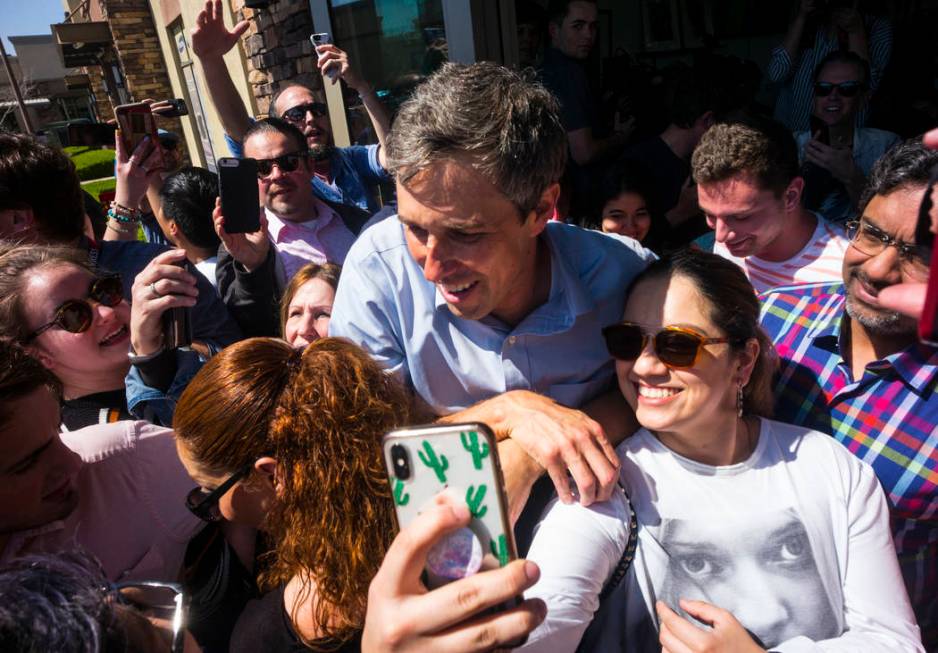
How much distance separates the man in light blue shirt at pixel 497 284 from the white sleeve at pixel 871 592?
0.54 metres

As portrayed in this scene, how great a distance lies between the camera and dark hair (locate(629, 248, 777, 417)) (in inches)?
55.9

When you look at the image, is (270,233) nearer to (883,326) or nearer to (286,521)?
(286,521)

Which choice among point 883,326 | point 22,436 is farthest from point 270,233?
point 883,326

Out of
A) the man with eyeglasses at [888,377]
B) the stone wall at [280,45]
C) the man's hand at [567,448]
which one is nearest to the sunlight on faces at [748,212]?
the man with eyeglasses at [888,377]

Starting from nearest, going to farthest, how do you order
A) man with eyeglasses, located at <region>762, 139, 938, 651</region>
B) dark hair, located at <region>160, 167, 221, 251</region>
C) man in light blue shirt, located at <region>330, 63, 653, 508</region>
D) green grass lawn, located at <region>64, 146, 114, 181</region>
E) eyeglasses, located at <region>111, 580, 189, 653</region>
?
1. eyeglasses, located at <region>111, 580, 189, 653</region>
2. man in light blue shirt, located at <region>330, 63, 653, 508</region>
3. man with eyeglasses, located at <region>762, 139, 938, 651</region>
4. dark hair, located at <region>160, 167, 221, 251</region>
5. green grass lawn, located at <region>64, 146, 114, 181</region>

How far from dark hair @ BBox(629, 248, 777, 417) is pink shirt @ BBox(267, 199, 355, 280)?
1.71 m

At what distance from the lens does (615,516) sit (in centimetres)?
128

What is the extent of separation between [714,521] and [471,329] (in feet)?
2.44

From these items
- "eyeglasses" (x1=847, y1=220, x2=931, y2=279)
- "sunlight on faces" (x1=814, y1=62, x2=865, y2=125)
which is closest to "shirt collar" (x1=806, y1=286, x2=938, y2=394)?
"eyeglasses" (x1=847, y1=220, x2=931, y2=279)

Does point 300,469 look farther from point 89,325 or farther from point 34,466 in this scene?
point 89,325

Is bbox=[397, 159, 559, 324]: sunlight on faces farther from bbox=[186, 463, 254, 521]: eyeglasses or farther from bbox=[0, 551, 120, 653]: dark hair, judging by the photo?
bbox=[0, 551, 120, 653]: dark hair

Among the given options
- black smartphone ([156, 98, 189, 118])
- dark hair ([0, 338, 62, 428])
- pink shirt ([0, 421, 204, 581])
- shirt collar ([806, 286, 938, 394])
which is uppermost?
black smartphone ([156, 98, 189, 118])

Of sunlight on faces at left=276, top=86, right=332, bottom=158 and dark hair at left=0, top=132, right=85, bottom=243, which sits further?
sunlight on faces at left=276, top=86, right=332, bottom=158

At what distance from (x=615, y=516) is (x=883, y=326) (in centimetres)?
89
